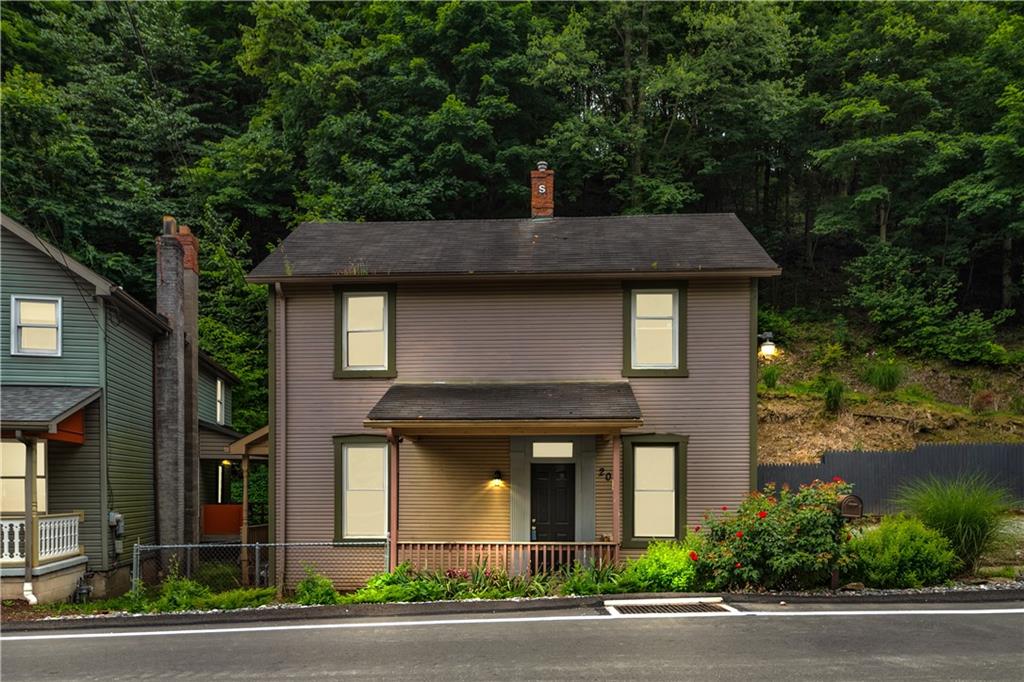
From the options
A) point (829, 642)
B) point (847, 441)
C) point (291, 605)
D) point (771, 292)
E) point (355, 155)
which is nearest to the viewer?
point (829, 642)

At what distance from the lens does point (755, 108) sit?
29531mm

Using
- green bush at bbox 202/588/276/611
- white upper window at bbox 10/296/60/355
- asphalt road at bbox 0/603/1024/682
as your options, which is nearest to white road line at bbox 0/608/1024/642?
asphalt road at bbox 0/603/1024/682

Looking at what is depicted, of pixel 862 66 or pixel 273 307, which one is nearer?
pixel 273 307

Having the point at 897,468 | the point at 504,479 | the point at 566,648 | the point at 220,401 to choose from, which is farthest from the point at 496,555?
the point at 220,401

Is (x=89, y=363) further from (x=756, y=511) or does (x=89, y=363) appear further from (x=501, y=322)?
(x=756, y=511)

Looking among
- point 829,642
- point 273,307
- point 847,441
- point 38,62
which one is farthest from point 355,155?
point 829,642

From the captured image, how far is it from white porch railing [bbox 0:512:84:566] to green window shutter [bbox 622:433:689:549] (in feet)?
33.3

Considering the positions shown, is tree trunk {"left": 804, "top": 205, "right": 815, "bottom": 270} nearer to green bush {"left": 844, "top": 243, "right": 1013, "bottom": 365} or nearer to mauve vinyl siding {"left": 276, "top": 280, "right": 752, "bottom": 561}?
green bush {"left": 844, "top": 243, "right": 1013, "bottom": 365}

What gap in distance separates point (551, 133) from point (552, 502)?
2003 cm

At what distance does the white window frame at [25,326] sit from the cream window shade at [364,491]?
5980mm

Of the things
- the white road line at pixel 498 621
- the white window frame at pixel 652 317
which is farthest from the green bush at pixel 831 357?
the white road line at pixel 498 621

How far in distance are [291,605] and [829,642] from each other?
7.65 m

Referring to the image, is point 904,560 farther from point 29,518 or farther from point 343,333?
point 29,518

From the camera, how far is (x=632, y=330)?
46.7 feet
